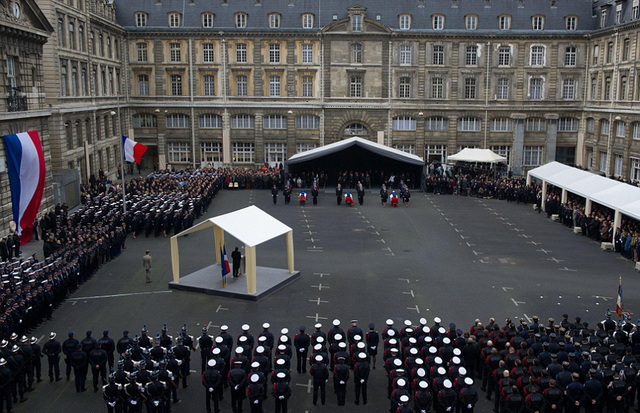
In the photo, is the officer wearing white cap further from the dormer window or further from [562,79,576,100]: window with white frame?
[562,79,576,100]: window with white frame

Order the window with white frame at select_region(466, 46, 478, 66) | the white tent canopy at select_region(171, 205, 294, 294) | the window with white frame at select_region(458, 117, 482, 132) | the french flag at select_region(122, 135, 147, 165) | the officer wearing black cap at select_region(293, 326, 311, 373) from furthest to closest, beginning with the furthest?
the window with white frame at select_region(458, 117, 482, 132), the window with white frame at select_region(466, 46, 478, 66), the french flag at select_region(122, 135, 147, 165), the white tent canopy at select_region(171, 205, 294, 294), the officer wearing black cap at select_region(293, 326, 311, 373)

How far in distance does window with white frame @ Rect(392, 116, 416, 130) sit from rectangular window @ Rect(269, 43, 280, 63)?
12253 millimetres

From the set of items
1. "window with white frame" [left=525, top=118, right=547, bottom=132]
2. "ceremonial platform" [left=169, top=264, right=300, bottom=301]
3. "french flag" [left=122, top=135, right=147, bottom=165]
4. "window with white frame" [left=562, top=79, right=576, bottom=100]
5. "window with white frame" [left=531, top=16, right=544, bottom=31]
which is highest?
"window with white frame" [left=531, top=16, right=544, bottom=31]

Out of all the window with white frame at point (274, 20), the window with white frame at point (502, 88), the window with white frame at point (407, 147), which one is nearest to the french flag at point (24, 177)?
the window with white frame at point (274, 20)

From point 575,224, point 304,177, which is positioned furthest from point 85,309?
point 304,177

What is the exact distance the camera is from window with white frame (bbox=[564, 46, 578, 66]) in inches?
2320

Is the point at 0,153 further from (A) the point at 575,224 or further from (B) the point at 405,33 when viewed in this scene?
(B) the point at 405,33

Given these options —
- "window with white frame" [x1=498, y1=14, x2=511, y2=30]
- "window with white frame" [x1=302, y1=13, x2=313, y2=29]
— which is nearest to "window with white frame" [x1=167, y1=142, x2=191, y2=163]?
"window with white frame" [x1=302, y1=13, x2=313, y2=29]

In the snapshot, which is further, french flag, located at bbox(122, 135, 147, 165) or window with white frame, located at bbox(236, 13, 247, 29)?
window with white frame, located at bbox(236, 13, 247, 29)

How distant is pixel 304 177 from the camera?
168 feet

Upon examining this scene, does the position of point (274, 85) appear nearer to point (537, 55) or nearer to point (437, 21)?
point (437, 21)

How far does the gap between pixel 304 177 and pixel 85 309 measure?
29696mm

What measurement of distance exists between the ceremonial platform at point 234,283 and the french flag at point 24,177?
7.84 metres

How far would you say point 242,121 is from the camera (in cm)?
6125
